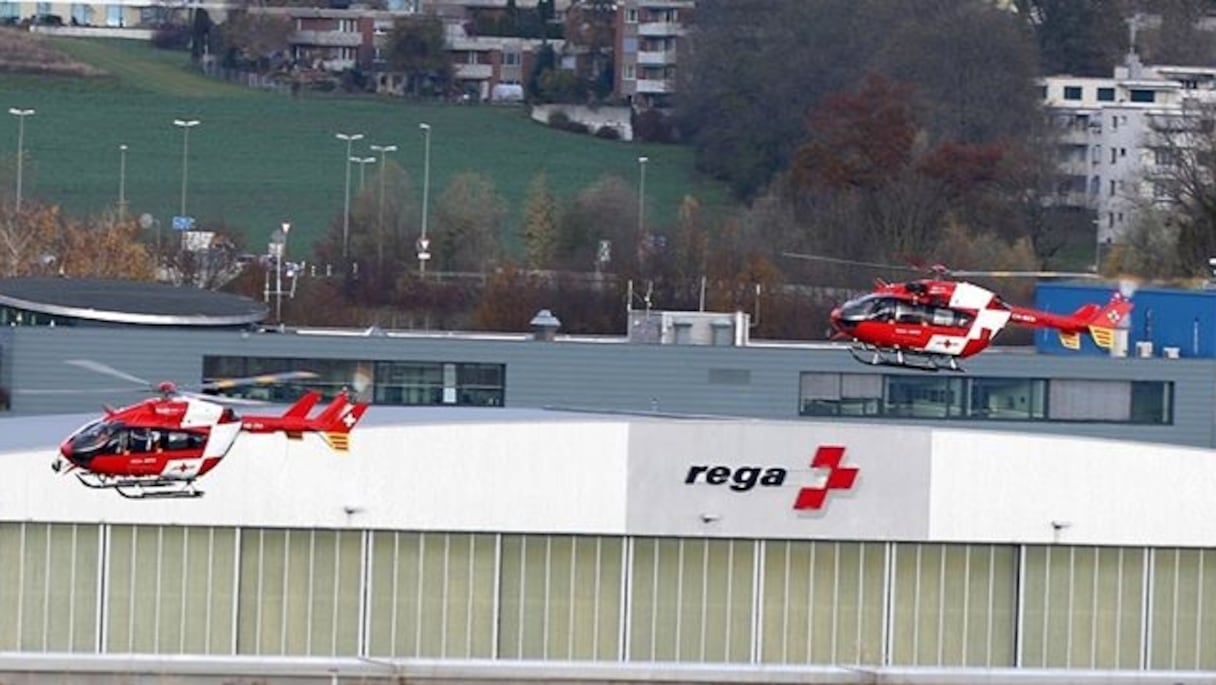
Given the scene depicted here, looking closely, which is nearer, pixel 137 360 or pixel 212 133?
pixel 137 360

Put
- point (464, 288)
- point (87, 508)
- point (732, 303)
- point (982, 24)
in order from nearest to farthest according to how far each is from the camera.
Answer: point (87, 508) < point (732, 303) < point (464, 288) < point (982, 24)

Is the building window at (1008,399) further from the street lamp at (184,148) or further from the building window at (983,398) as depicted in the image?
the street lamp at (184,148)

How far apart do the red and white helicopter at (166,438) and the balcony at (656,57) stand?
104 metres

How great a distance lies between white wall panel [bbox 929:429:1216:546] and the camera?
43.8m

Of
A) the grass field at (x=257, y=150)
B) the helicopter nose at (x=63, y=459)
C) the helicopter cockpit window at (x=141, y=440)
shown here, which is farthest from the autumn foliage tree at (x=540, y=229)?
the helicopter cockpit window at (x=141, y=440)

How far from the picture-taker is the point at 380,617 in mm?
42906

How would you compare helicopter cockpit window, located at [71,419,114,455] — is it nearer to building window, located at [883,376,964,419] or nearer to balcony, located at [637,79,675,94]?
building window, located at [883,376,964,419]

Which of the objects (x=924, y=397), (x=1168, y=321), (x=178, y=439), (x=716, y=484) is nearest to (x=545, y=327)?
(x=924, y=397)

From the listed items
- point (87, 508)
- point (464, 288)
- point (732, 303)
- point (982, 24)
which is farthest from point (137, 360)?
point (982, 24)

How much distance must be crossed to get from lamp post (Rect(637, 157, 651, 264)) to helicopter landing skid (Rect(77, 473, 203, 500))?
5414 centimetres

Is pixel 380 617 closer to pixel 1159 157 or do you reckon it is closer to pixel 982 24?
pixel 1159 157

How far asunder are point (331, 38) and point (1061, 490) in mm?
109696

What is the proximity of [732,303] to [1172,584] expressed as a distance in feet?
139

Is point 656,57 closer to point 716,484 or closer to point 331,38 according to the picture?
point 331,38
